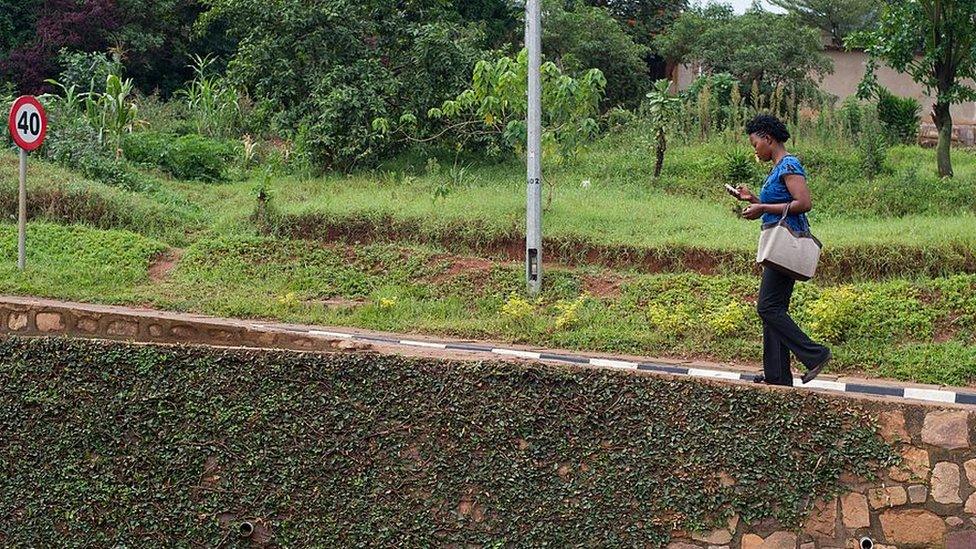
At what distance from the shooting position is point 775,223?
268 inches

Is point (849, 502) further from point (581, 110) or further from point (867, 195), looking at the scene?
point (867, 195)

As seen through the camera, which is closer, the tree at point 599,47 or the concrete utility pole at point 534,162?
the concrete utility pole at point 534,162

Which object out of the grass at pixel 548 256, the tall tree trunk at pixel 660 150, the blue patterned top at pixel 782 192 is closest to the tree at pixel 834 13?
the grass at pixel 548 256

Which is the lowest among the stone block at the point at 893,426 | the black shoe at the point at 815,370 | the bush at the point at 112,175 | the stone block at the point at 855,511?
the stone block at the point at 855,511

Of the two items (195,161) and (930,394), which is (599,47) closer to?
(195,161)

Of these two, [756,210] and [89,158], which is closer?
[756,210]

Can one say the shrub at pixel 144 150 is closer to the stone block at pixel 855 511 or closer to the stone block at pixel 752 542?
the stone block at pixel 752 542

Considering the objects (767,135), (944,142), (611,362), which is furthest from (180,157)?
(767,135)

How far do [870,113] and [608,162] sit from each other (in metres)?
4.41

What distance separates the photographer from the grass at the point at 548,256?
999 cm

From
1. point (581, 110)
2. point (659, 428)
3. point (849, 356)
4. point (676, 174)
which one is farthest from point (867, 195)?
point (659, 428)

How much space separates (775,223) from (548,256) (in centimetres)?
605

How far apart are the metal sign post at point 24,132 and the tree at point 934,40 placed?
9.69 metres

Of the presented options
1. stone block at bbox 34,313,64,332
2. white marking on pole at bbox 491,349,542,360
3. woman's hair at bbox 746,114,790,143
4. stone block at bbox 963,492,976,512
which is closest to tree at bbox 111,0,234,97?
stone block at bbox 34,313,64,332
